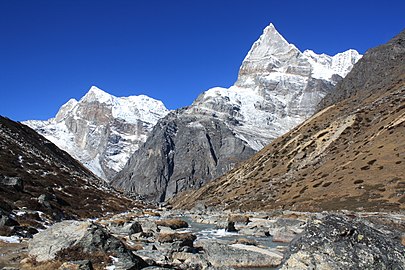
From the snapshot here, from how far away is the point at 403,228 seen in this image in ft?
129

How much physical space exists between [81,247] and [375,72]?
181064 mm

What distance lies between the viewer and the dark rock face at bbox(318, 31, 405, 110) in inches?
6048

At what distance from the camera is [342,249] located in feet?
51.1

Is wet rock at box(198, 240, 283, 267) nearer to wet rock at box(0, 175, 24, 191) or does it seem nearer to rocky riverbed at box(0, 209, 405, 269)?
rocky riverbed at box(0, 209, 405, 269)

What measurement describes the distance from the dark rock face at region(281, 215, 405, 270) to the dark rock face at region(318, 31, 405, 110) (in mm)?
143694

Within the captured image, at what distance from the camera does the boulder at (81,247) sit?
63.9ft

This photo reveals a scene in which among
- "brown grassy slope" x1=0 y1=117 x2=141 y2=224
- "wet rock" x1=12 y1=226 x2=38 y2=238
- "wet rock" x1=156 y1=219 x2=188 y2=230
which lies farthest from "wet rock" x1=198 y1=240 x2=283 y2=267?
"wet rock" x1=156 y1=219 x2=188 y2=230

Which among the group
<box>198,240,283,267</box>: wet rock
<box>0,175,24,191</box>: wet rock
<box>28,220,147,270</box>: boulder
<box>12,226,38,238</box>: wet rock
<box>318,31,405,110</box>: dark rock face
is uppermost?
<box>318,31,405,110</box>: dark rock face

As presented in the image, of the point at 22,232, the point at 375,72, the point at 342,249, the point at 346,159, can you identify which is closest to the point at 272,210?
the point at 346,159

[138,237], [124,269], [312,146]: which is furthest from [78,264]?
[312,146]

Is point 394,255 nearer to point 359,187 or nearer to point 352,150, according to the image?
point 359,187

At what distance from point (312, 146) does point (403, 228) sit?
290 feet

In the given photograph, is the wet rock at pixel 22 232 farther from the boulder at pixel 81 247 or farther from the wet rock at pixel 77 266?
the wet rock at pixel 77 266

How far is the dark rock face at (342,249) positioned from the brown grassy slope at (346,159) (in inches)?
1715
